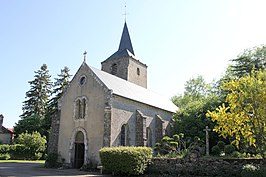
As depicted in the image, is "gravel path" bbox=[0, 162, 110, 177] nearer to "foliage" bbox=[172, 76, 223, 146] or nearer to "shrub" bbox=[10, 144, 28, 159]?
"foliage" bbox=[172, 76, 223, 146]

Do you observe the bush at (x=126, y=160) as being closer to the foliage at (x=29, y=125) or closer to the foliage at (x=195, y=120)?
the foliage at (x=195, y=120)

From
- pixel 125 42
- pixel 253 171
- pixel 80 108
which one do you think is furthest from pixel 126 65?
pixel 253 171

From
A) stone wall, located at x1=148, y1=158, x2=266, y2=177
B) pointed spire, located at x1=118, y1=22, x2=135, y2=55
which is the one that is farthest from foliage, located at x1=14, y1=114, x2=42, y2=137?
stone wall, located at x1=148, y1=158, x2=266, y2=177

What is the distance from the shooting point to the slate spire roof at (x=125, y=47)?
3443cm

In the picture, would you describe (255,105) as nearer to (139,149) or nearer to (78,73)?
(139,149)

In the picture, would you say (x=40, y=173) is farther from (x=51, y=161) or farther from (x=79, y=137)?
(x=79, y=137)

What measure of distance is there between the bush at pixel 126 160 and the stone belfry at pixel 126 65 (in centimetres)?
1750

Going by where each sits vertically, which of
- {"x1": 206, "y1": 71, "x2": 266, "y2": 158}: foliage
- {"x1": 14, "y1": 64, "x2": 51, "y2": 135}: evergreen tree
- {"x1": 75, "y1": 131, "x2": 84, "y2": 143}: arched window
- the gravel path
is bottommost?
the gravel path

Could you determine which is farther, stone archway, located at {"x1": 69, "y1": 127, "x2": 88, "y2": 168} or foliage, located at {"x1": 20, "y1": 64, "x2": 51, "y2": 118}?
foliage, located at {"x1": 20, "y1": 64, "x2": 51, "y2": 118}

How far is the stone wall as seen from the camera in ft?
43.7

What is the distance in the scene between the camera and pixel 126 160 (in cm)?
1495

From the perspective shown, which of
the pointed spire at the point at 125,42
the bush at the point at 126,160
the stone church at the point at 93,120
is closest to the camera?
the bush at the point at 126,160

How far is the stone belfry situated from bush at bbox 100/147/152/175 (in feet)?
57.4

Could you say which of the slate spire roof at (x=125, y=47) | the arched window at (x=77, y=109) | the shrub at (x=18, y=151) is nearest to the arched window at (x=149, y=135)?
the arched window at (x=77, y=109)
